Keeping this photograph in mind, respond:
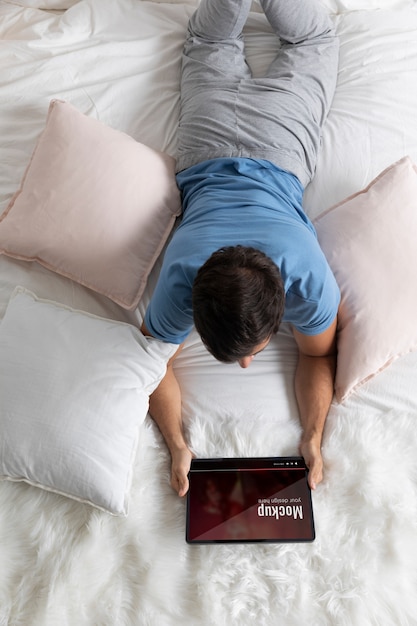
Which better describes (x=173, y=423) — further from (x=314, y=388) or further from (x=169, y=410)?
(x=314, y=388)

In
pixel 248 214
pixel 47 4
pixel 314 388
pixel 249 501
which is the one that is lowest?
pixel 249 501

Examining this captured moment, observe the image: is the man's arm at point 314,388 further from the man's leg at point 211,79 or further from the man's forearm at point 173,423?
the man's leg at point 211,79

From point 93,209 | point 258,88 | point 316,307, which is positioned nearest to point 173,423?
point 316,307

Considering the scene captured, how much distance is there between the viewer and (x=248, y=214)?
3.27 ft

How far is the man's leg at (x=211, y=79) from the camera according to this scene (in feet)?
4.02

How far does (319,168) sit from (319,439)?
24.6 inches

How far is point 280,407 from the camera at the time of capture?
1.09m

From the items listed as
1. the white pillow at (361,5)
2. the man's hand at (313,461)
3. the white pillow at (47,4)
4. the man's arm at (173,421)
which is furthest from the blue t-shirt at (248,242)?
the white pillow at (47,4)

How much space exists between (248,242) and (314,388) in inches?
13.1

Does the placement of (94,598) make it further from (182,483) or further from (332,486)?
(332,486)

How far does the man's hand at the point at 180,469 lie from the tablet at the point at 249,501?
0.04 feet

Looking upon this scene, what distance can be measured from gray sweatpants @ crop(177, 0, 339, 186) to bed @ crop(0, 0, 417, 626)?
2.6 inches

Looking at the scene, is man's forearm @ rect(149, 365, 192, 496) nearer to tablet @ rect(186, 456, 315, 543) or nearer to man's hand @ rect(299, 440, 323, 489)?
tablet @ rect(186, 456, 315, 543)

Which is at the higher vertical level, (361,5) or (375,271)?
(361,5)
